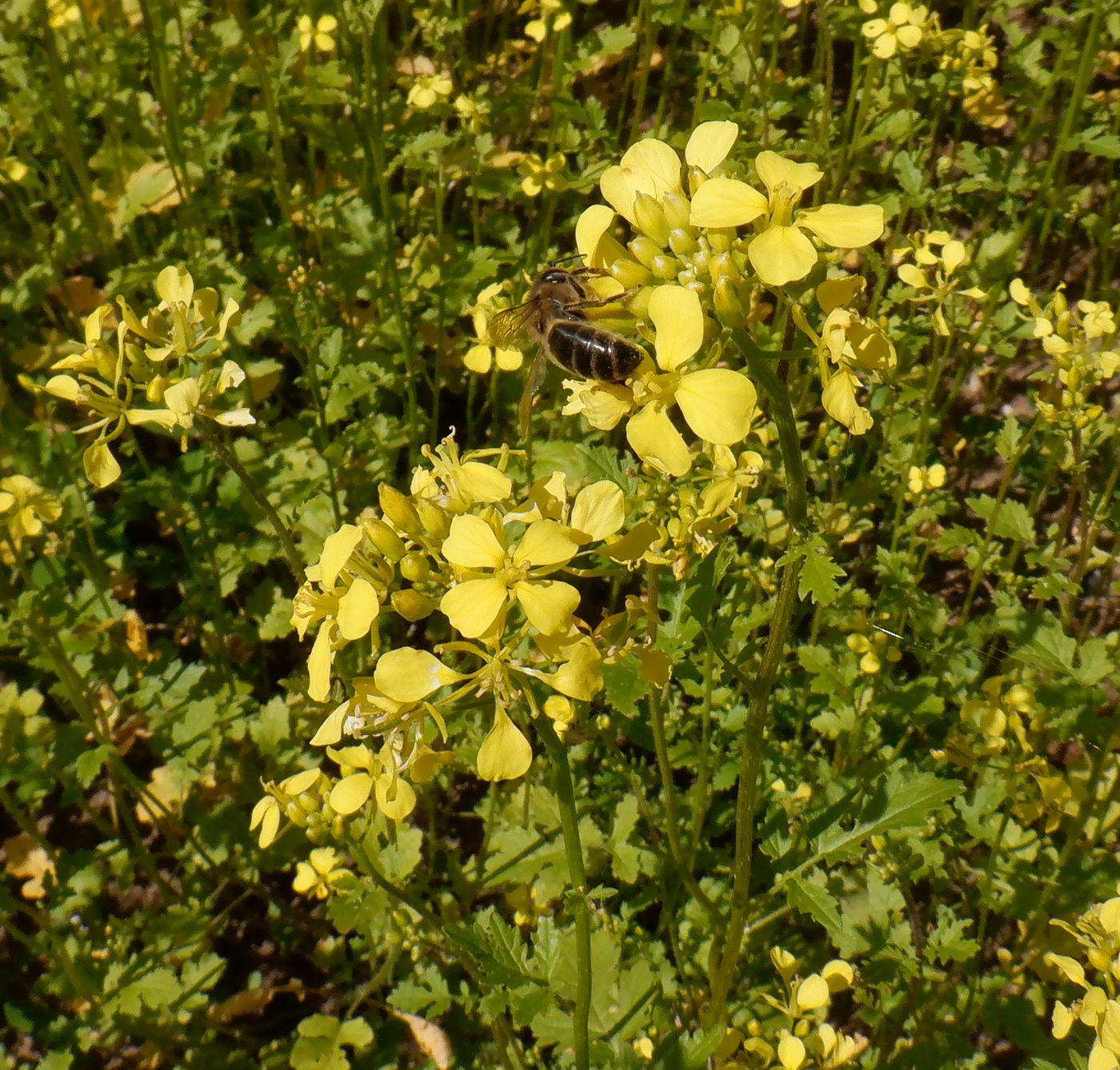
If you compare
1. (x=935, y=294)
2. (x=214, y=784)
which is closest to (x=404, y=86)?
(x=935, y=294)

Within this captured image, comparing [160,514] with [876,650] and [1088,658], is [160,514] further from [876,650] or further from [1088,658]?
[1088,658]

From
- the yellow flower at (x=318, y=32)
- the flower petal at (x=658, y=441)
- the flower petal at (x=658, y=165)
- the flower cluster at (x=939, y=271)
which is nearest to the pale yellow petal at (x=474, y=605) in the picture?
the flower petal at (x=658, y=441)

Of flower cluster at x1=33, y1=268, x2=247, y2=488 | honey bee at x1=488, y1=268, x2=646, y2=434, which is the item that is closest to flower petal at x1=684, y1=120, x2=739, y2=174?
honey bee at x1=488, y1=268, x2=646, y2=434

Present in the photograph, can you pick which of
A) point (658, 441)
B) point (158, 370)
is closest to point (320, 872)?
point (158, 370)

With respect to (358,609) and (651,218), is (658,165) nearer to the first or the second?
(651,218)

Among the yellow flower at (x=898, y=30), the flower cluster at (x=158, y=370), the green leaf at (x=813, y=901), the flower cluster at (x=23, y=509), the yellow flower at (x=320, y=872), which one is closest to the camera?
the green leaf at (x=813, y=901)

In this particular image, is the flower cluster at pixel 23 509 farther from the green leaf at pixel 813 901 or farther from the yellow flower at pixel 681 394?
the green leaf at pixel 813 901

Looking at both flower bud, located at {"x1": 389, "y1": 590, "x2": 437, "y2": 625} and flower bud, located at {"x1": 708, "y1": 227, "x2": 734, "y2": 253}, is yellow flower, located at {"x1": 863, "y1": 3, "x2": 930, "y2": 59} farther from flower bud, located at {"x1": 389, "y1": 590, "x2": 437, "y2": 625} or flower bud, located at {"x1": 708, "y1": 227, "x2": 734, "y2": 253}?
flower bud, located at {"x1": 389, "y1": 590, "x2": 437, "y2": 625}
